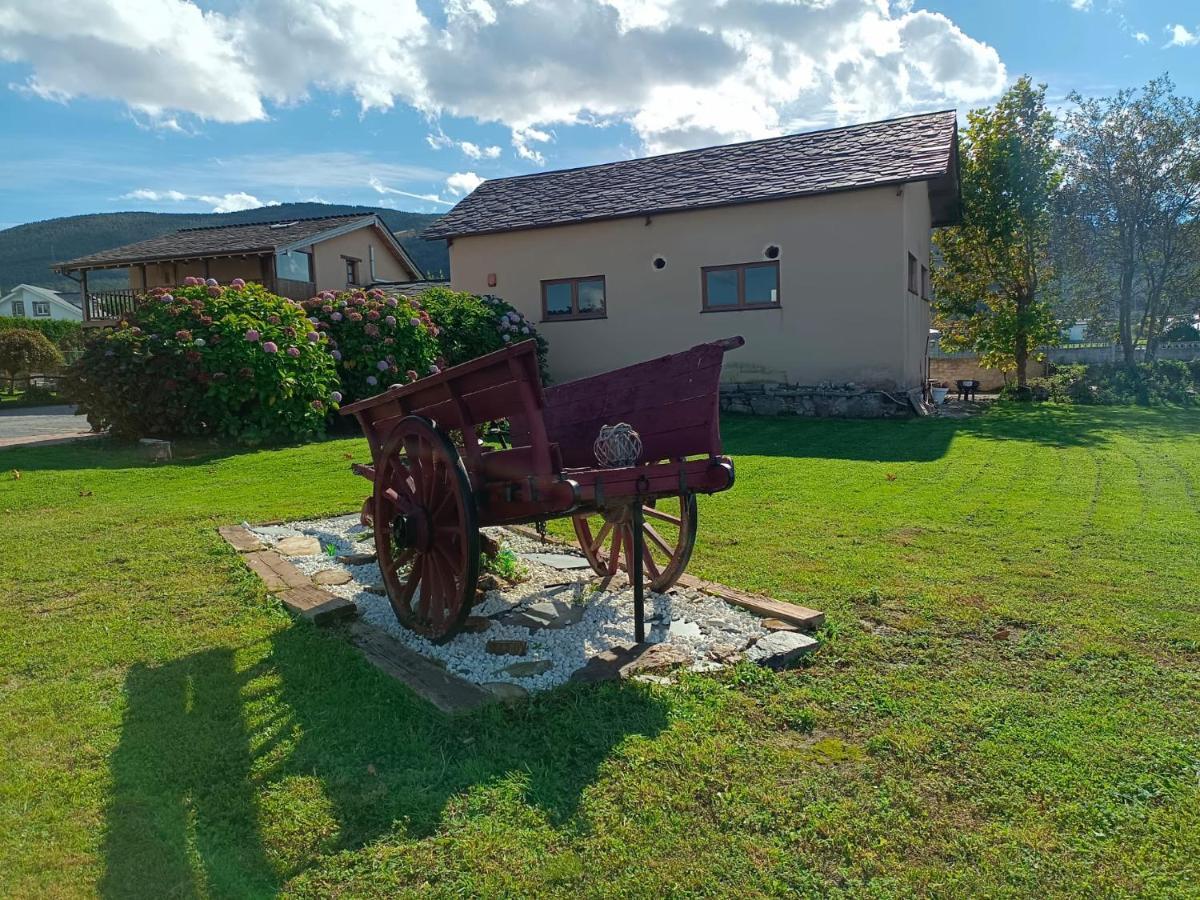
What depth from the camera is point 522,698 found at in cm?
341

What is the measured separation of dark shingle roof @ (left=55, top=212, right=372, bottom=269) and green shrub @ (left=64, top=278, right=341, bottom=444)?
700 inches

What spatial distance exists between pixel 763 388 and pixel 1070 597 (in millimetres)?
11141

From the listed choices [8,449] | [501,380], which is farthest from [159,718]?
[8,449]

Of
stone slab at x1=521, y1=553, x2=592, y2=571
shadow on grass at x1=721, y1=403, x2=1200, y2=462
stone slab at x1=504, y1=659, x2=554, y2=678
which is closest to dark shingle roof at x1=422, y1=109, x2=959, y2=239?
shadow on grass at x1=721, y1=403, x2=1200, y2=462

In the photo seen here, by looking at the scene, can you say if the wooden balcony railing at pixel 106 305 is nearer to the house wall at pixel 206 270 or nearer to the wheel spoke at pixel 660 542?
the house wall at pixel 206 270

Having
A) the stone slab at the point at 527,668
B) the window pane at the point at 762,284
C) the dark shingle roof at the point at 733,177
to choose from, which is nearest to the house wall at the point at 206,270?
the dark shingle roof at the point at 733,177

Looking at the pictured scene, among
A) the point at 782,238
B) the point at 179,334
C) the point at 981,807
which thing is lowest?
the point at 981,807

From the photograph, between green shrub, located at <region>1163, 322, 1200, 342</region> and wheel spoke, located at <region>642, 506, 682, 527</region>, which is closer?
wheel spoke, located at <region>642, 506, 682, 527</region>

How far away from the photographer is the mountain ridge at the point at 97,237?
277ft

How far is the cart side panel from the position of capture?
4.00 m

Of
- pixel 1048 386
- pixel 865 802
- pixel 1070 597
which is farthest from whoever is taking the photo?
pixel 1048 386

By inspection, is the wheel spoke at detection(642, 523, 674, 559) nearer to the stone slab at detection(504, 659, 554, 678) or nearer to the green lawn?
the green lawn

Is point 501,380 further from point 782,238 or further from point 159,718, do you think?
point 782,238

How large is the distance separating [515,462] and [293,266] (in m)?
29.2
